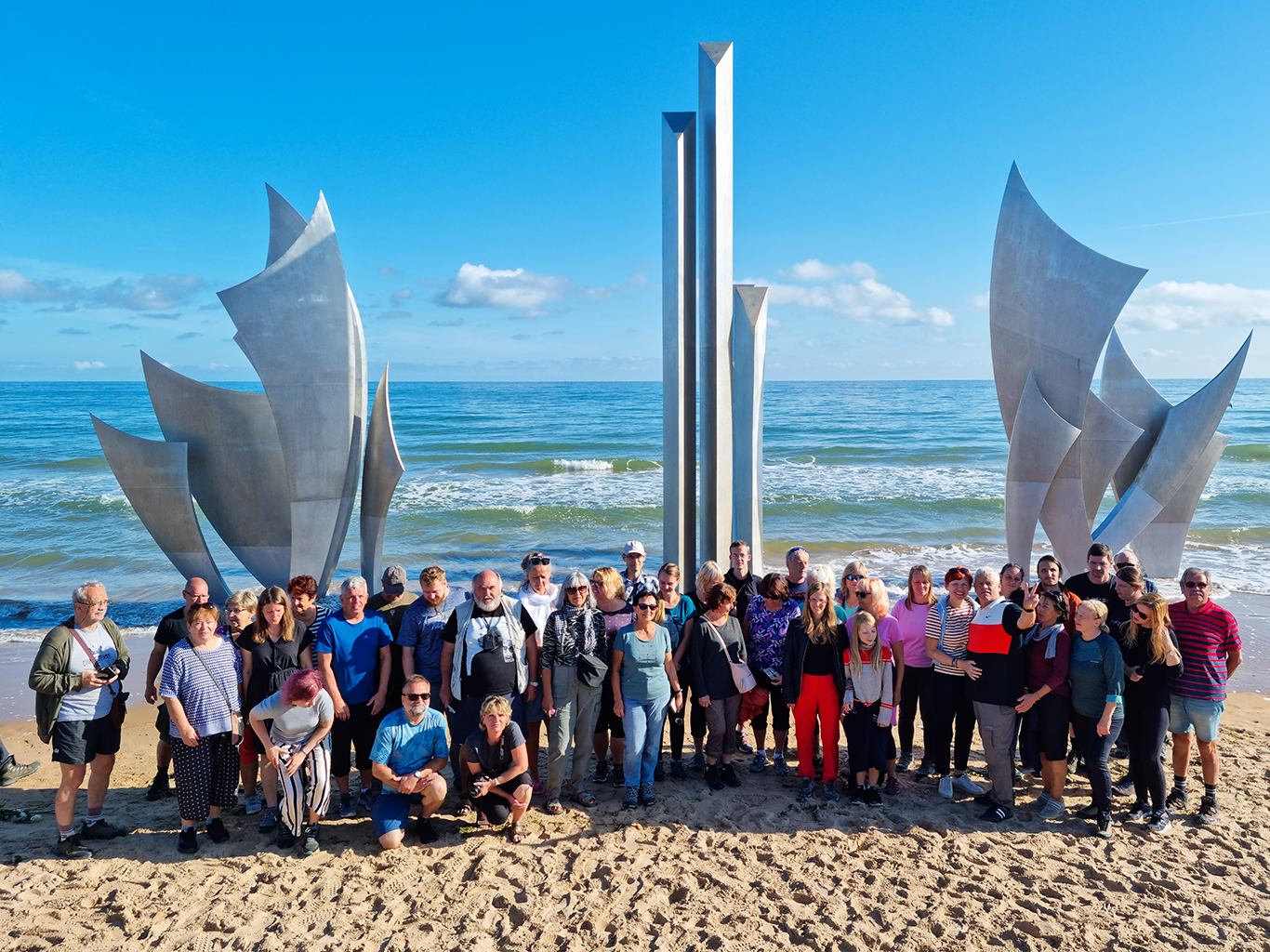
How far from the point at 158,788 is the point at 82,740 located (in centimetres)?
87

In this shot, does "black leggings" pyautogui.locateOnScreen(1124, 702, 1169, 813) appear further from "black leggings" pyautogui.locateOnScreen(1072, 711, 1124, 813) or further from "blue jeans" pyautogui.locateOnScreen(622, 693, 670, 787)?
"blue jeans" pyautogui.locateOnScreen(622, 693, 670, 787)

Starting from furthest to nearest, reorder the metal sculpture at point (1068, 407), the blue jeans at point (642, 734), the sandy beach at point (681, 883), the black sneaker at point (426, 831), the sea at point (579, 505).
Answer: the sea at point (579, 505) → the metal sculpture at point (1068, 407) → the blue jeans at point (642, 734) → the black sneaker at point (426, 831) → the sandy beach at point (681, 883)

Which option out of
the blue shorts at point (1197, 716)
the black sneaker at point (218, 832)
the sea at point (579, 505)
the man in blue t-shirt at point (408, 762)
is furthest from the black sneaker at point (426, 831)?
the sea at point (579, 505)

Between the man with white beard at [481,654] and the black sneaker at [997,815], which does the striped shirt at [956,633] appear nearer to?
the black sneaker at [997,815]

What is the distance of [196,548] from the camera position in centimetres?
726

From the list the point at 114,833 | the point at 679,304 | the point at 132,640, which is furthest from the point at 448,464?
the point at 114,833

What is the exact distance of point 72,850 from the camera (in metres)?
3.77

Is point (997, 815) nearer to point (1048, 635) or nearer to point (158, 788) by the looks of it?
point (1048, 635)

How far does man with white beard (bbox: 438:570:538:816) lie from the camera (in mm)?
Result: 3936

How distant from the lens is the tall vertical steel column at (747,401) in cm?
680

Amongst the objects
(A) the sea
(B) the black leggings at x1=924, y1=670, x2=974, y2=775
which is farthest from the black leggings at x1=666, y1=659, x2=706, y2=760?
(A) the sea

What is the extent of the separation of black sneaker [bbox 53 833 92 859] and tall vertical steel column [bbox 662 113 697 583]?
443 cm

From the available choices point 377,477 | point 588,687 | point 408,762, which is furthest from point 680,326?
point 408,762

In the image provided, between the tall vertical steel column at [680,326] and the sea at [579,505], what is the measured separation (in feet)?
14.4
